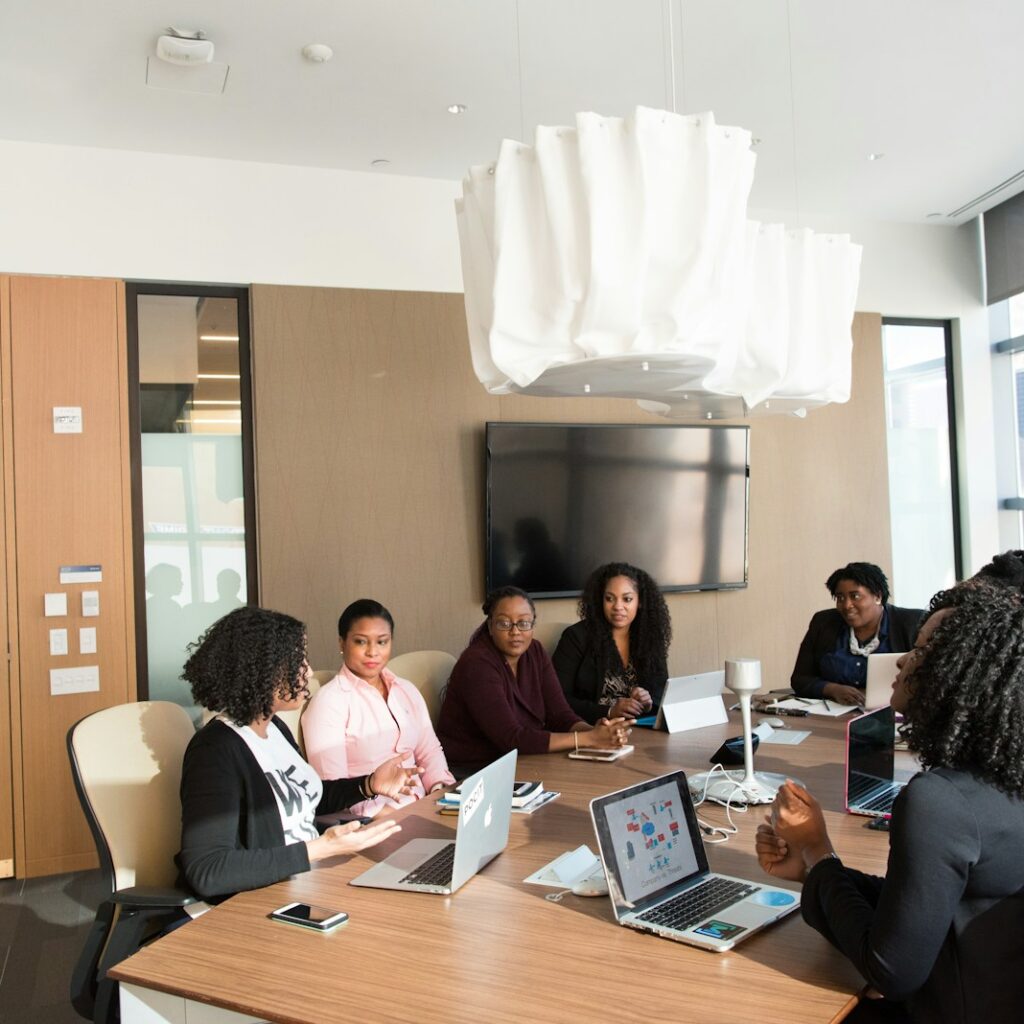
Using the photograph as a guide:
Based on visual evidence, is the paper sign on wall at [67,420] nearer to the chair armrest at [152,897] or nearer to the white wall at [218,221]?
the white wall at [218,221]

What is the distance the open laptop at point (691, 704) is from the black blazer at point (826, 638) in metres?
0.69

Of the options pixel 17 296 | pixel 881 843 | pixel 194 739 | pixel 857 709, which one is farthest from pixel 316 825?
pixel 17 296

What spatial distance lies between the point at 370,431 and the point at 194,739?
276cm

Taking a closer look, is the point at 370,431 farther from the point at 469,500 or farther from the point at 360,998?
the point at 360,998

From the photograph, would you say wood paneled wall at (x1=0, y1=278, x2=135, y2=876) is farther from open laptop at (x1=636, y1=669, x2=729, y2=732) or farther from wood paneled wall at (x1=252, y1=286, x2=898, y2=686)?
open laptop at (x1=636, y1=669, x2=729, y2=732)

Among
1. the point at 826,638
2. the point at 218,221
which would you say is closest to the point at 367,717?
the point at 826,638

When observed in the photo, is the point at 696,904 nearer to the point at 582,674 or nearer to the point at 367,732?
the point at 367,732

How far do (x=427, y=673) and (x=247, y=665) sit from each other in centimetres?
154

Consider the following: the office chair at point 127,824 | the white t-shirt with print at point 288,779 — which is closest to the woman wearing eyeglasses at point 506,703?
the white t-shirt with print at point 288,779

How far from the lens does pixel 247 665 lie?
7.69 feet

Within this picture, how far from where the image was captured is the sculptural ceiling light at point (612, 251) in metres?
1.80

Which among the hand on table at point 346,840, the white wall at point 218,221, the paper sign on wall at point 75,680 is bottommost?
the hand on table at point 346,840

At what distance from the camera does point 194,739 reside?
2248 millimetres

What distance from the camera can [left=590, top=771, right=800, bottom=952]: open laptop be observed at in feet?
5.67
